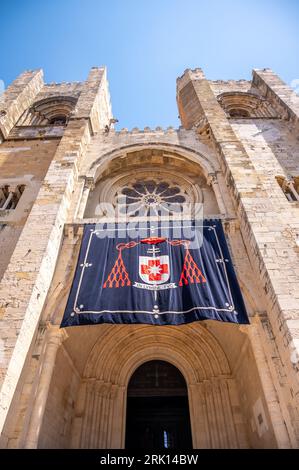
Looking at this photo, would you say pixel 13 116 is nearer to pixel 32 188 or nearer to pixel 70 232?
pixel 32 188

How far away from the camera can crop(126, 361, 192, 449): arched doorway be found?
237 inches

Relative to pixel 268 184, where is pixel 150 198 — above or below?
above

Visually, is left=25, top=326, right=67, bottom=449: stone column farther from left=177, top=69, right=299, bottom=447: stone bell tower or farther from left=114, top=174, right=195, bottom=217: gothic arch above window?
left=114, top=174, right=195, bottom=217: gothic arch above window

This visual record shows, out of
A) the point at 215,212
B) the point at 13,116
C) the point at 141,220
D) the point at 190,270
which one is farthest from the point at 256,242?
the point at 13,116

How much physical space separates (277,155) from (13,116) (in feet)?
33.3

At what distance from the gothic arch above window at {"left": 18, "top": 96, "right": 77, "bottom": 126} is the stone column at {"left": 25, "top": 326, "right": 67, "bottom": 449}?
10.7m

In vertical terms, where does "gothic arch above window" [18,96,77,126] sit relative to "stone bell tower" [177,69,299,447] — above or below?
above

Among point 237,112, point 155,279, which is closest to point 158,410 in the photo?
point 155,279

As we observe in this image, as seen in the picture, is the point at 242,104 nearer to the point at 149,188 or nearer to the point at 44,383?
the point at 149,188

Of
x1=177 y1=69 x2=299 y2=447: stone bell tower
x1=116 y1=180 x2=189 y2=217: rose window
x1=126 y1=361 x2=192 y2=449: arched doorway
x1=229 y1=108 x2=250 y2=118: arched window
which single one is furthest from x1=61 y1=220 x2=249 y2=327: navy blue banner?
x1=229 y1=108 x2=250 y2=118: arched window

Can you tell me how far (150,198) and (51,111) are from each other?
8471mm

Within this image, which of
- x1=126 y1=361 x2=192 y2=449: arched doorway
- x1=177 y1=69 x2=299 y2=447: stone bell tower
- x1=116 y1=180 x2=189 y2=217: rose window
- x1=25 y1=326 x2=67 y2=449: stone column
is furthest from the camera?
x1=116 y1=180 x2=189 y2=217: rose window

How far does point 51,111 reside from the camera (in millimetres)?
→ 13562

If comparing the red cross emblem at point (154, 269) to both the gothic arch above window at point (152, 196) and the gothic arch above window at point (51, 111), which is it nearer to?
the gothic arch above window at point (152, 196)
